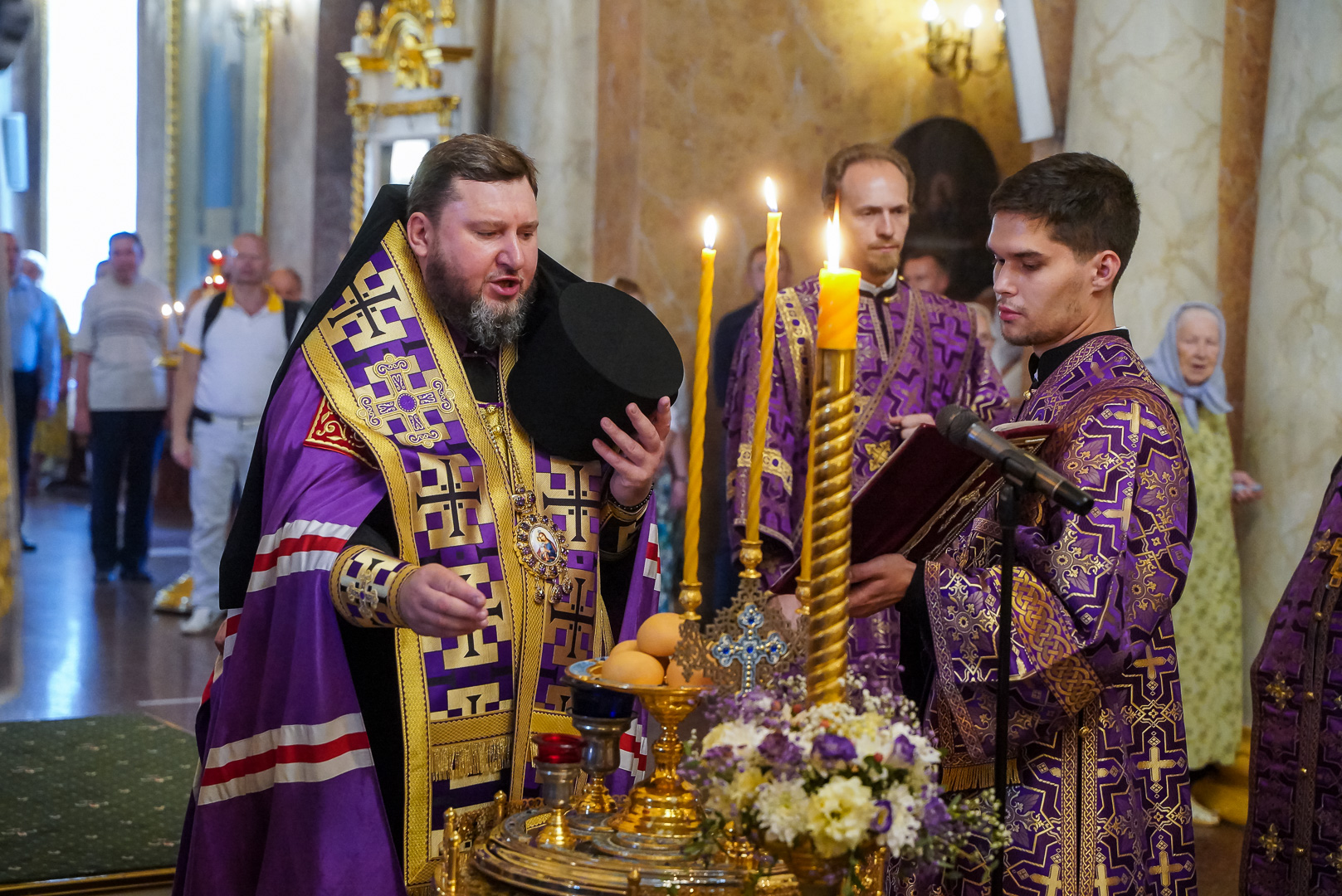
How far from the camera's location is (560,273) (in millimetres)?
2936

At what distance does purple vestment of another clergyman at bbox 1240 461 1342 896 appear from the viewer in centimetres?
290

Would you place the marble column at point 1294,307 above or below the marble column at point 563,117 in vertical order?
below

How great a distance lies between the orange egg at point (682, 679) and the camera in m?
1.78

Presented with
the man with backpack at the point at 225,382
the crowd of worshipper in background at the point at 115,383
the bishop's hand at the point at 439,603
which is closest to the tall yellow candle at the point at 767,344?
the bishop's hand at the point at 439,603

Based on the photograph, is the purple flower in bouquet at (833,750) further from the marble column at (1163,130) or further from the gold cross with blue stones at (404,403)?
the marble column at (1163,130)

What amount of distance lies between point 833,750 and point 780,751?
0.06m

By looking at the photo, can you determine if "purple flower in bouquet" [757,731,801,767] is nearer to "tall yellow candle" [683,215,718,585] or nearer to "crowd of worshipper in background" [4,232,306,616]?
"tall yellow candle" [683,215,718,585]

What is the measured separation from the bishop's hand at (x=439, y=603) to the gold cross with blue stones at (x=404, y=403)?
1.44 feet

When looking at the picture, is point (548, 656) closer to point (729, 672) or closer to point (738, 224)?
point (729, 672)

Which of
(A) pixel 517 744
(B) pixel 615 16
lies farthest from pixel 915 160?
(A) pixel 517 744

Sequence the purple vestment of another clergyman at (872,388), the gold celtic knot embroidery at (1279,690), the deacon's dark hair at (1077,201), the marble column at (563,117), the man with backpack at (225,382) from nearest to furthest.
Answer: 1. the deacon's dark hair at (1077,201)
2. the gold celtic knot embroidery at (1279,690)
3. the purple vestment of another clergyman at (872,388)
4. the marble column at (563,117)
5. the man with backpack at (225,382)

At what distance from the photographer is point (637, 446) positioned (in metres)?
2.59

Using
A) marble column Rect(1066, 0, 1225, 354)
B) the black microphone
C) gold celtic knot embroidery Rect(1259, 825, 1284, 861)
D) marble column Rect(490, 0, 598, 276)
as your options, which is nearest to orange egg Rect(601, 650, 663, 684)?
the black microphone

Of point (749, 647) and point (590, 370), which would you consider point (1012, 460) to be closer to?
point (749, 647)
